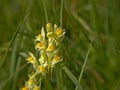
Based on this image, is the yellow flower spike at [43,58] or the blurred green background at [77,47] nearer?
the yellow flower spike at [43,58]

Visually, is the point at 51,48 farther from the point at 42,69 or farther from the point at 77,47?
the point at 77,47

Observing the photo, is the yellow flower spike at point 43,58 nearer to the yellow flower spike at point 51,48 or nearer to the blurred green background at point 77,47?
the yellow flower spike at point 51,48

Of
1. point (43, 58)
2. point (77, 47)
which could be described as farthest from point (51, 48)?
point (77, 47)

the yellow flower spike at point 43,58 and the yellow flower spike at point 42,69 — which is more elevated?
the yellow flower spike at point 43,58

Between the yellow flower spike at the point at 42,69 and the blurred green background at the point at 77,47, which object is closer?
the yellow flower spike at the point at 42,69

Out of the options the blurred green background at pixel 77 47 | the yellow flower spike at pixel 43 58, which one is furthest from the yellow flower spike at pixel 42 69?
the blurred green background at pixel 77 47

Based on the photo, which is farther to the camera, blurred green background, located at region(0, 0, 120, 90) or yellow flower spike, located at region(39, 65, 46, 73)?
blurred green background, located at region(0, 0, 120, 90)

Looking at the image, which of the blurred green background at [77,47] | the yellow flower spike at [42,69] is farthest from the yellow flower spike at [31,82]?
the blurred green background at [77,47]

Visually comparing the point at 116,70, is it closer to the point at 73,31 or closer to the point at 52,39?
the point at 73,31

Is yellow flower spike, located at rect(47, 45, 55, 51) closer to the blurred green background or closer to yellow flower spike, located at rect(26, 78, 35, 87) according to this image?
yellow flower spike, located at rect(26, 78, 35, 87)

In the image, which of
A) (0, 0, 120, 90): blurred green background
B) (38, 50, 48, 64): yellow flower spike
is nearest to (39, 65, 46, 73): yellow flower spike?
(38, 50, 48, 64): yellow flower spike

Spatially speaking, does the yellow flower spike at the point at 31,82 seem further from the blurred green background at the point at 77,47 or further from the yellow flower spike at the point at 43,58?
the blurred green background at the point at 77,47
